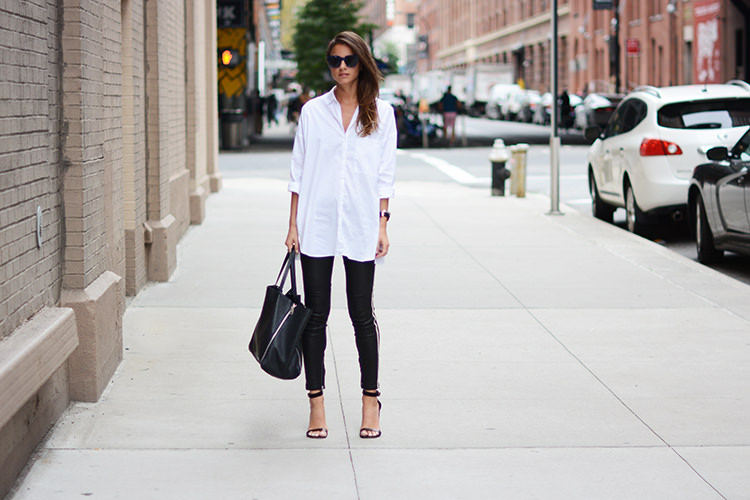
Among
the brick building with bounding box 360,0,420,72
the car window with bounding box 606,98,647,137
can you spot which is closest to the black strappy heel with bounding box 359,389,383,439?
the car window with bounding box 606,98,647,137

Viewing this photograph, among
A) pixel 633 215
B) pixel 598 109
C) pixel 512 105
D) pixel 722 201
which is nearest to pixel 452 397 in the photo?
pixel 722 201

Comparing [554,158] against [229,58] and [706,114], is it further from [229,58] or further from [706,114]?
[229,58]

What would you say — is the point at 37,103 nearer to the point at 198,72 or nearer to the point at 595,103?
the point at 198,72

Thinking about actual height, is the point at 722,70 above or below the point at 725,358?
above

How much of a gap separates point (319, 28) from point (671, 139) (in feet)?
181

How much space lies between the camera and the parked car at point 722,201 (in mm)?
11297

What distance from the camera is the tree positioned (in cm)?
6719

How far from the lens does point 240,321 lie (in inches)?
340

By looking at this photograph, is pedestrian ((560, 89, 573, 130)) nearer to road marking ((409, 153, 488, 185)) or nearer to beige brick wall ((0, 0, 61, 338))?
road marking ((409, 153, 488, 185))

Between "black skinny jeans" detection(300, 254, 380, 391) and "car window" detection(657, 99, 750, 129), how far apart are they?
9.05 m

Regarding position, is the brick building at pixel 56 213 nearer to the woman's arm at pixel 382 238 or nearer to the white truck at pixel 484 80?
the woman's arm at pixel 382 238

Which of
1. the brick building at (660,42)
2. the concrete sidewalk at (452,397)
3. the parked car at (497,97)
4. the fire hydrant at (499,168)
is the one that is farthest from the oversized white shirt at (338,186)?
the parked car at (497,97)

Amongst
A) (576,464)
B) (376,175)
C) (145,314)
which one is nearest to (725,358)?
(576,464)

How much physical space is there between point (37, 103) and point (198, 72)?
10579mm
